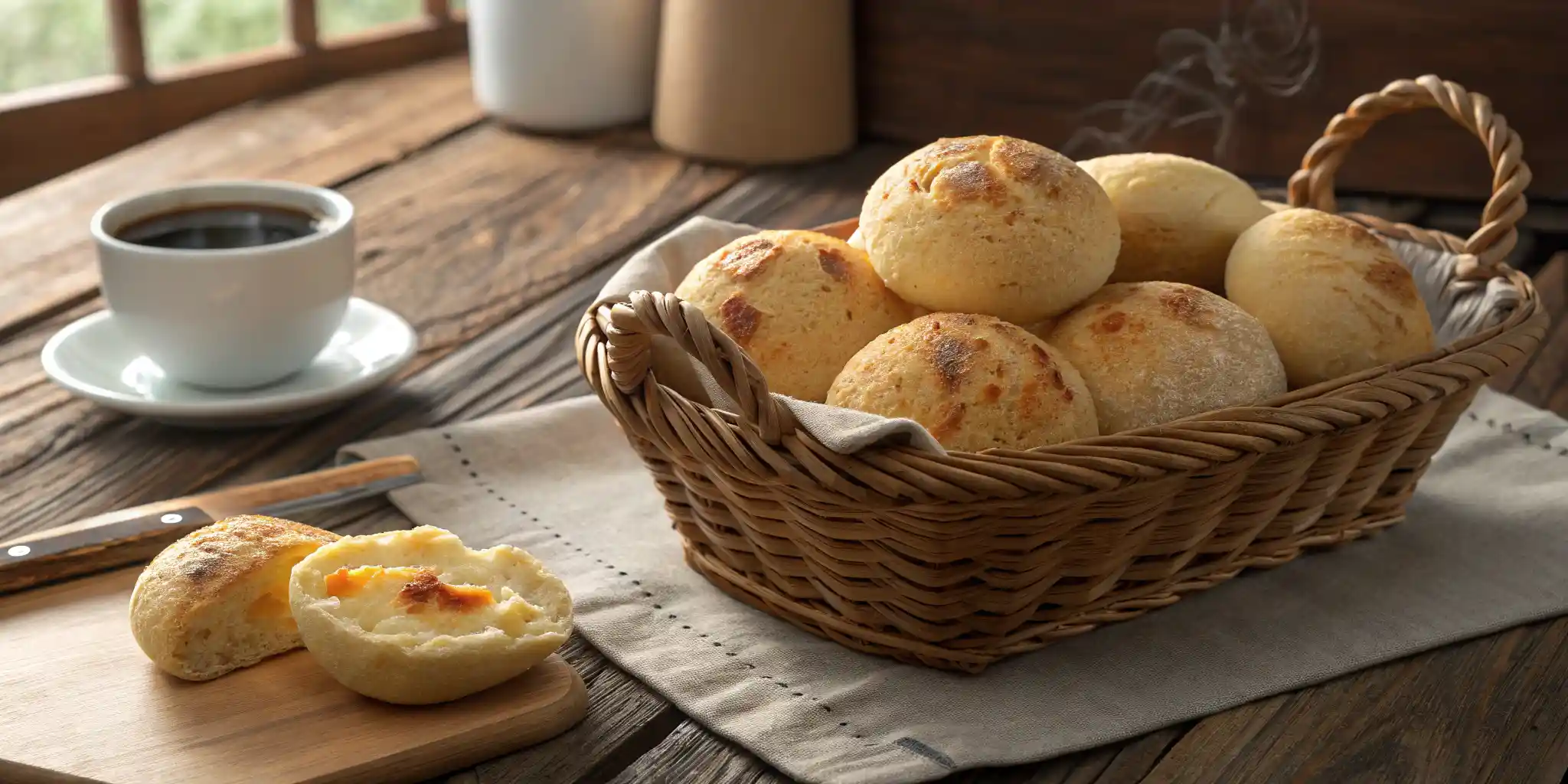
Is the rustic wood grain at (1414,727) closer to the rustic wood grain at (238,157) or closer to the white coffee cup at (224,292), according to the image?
the white coffee cup at (224,292)

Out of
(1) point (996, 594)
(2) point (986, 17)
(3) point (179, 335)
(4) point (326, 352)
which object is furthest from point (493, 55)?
(1) point (996, 594)

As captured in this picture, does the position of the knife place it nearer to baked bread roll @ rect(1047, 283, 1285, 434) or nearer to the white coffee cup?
the white coffee cup

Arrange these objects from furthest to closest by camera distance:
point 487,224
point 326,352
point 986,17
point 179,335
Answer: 1. point 986,17
2. point 487,224
3. point 326,352
4. point 179,335

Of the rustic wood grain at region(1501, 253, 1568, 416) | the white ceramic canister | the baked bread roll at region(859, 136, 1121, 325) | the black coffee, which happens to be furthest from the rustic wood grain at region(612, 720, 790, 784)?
the white ceramic canister

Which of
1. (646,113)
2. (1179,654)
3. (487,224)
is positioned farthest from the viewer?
(646,113)

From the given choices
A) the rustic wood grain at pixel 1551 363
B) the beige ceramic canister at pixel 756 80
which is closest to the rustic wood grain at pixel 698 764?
the rustic wood grain at pixel 1551 363

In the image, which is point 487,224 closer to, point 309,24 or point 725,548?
point 309,24
